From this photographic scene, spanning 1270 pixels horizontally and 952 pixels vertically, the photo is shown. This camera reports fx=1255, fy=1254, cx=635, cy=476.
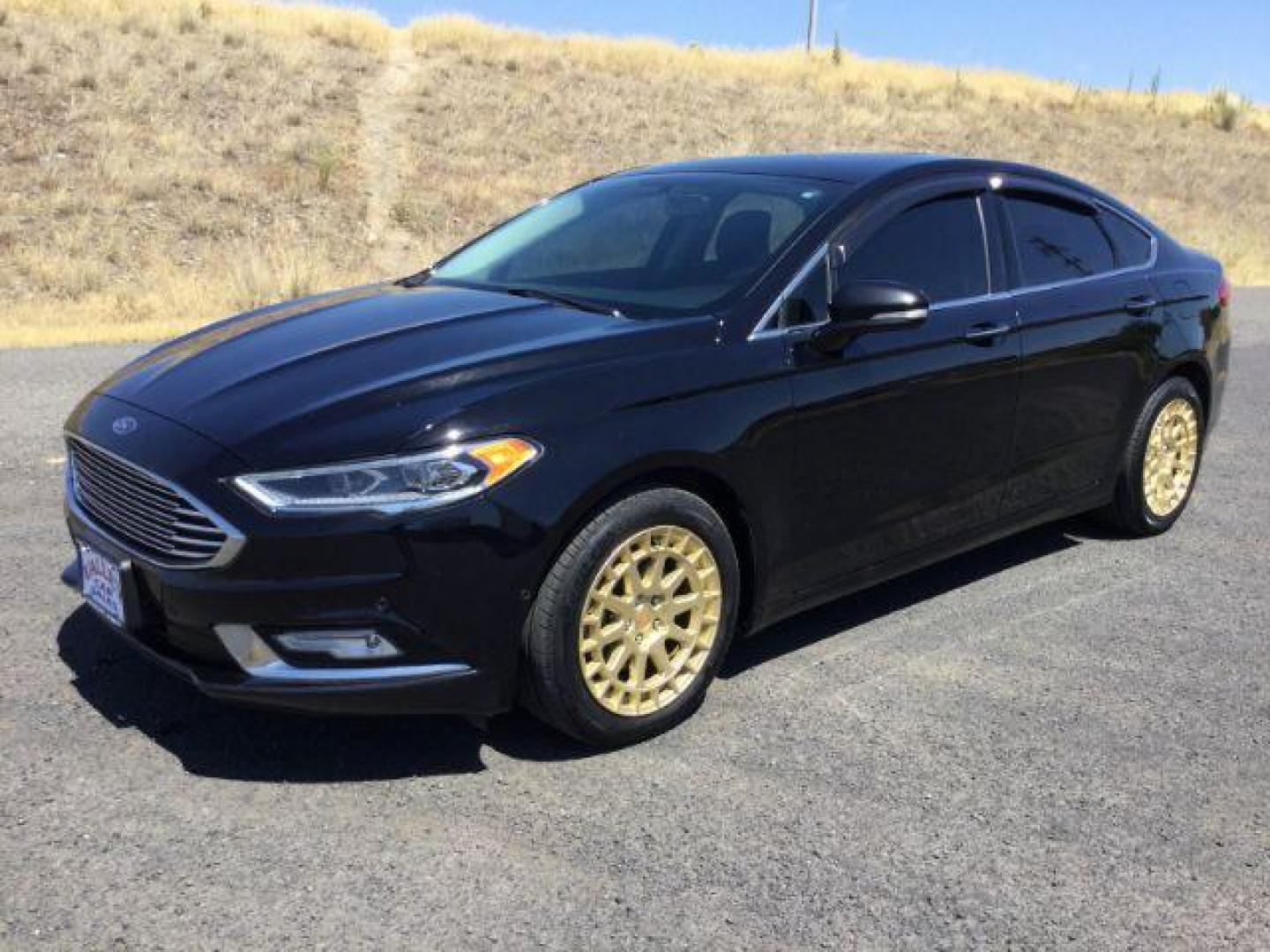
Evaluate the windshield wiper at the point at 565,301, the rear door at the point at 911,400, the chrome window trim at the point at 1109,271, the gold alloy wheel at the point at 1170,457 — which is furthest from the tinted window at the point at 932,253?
the gold alloy wheel at the point at 1170,457

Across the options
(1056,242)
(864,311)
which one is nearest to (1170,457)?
(1056,242)

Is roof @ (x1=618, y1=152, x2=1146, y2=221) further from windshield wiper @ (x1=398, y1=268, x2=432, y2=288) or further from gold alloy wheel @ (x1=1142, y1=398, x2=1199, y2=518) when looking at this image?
gold alloy wheel @ (x1=1142, y1=398, x2=1199, y2=518)

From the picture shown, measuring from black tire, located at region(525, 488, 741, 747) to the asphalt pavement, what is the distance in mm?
Answer: 109

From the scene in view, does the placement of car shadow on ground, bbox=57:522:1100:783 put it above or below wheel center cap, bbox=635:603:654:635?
below

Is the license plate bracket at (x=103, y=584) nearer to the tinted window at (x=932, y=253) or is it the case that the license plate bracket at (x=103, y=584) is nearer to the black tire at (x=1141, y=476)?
the tinted window at (x=932, y=253)

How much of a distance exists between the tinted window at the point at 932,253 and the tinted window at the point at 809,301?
100mm

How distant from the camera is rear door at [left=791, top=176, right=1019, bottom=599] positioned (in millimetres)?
4047

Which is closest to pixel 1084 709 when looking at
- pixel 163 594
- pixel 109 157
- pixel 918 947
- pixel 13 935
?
pixel 918 947

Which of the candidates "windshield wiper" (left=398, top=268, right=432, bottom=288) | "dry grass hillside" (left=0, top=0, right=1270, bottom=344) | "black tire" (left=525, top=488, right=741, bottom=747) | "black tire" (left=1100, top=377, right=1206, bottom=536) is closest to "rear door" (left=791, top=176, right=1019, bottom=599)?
"black tire" (left=525, top=488, right=741, bottom=747)

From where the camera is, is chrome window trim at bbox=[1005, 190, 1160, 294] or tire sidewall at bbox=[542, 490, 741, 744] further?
chrome window trim at bbox=[1005, 190, 1160, 294]

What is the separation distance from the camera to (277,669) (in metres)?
3.23

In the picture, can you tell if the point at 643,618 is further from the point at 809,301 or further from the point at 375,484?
the point at 809,301

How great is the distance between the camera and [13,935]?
107 inches

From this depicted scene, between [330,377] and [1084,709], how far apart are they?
2549 millimetres
